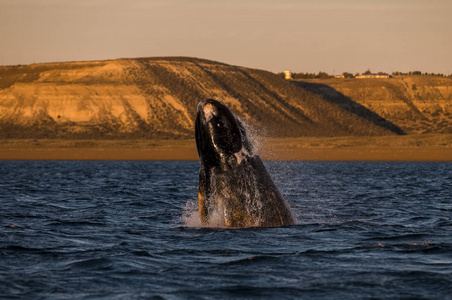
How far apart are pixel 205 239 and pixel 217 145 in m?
1.78

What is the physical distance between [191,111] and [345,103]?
36.4 metres

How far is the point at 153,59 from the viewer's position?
151625 millimetres


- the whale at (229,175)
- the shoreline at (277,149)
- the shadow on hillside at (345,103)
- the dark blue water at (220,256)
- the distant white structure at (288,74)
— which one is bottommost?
the shoreline at (277,149)

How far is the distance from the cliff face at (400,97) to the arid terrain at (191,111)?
203 mm

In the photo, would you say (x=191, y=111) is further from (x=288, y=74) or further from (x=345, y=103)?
(x=288, y=74)

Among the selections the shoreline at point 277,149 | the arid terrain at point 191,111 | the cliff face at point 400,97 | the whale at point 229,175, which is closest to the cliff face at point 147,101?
the arid terrain at point 191,111

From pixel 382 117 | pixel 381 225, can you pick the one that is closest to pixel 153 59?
pixel 382 117

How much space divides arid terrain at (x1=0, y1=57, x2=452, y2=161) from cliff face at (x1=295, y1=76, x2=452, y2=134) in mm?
203

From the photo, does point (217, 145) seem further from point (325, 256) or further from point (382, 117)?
point (382, 117)

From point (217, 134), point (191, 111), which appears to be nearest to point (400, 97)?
point (191, 111)

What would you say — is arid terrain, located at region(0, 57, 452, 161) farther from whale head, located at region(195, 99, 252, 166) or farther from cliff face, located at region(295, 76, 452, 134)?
whale head, located at region(195, 99, 252, 166)

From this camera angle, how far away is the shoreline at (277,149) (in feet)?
279

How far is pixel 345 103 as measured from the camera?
473ft

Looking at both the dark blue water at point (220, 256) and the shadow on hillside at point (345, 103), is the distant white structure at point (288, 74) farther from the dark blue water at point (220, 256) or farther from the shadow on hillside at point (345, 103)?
the dark blue water at point (220, 256)
